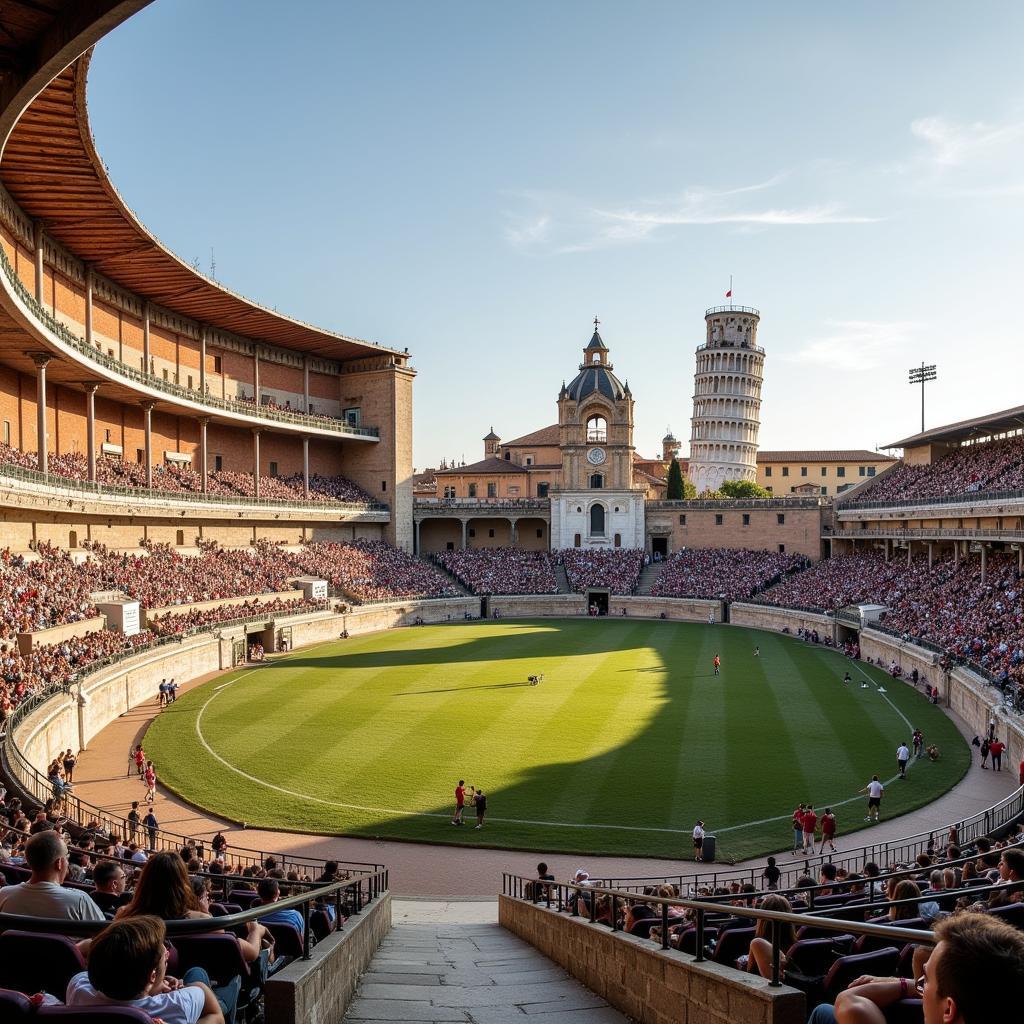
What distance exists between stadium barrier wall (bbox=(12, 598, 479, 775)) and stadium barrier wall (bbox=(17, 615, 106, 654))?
78.4 inches

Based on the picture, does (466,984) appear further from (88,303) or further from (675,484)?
(675,484)

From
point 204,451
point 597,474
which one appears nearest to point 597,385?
point 597,474

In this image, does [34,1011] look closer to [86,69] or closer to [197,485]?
[86,69]

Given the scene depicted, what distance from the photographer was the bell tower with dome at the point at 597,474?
2872 inches

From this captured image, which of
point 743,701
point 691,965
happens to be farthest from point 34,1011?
point 743,701

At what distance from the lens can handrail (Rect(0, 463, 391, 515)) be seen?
34.3 metres

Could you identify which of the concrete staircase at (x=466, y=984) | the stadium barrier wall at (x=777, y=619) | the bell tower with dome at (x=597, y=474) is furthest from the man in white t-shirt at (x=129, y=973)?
the bell tower with dome at (x=597, y=474)

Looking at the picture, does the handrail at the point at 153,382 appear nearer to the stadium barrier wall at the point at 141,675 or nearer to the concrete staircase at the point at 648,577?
the stadium barrier wall at the point at 141,675

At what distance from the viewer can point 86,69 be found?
72.5 ft

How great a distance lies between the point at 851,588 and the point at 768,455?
196ft

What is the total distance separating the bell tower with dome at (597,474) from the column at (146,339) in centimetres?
3384

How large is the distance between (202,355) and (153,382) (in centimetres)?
1084

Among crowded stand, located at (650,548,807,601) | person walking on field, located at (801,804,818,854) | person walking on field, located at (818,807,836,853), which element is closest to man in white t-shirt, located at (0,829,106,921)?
person walking on field, located at (801,804,818,854)

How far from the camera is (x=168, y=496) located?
159 feet
